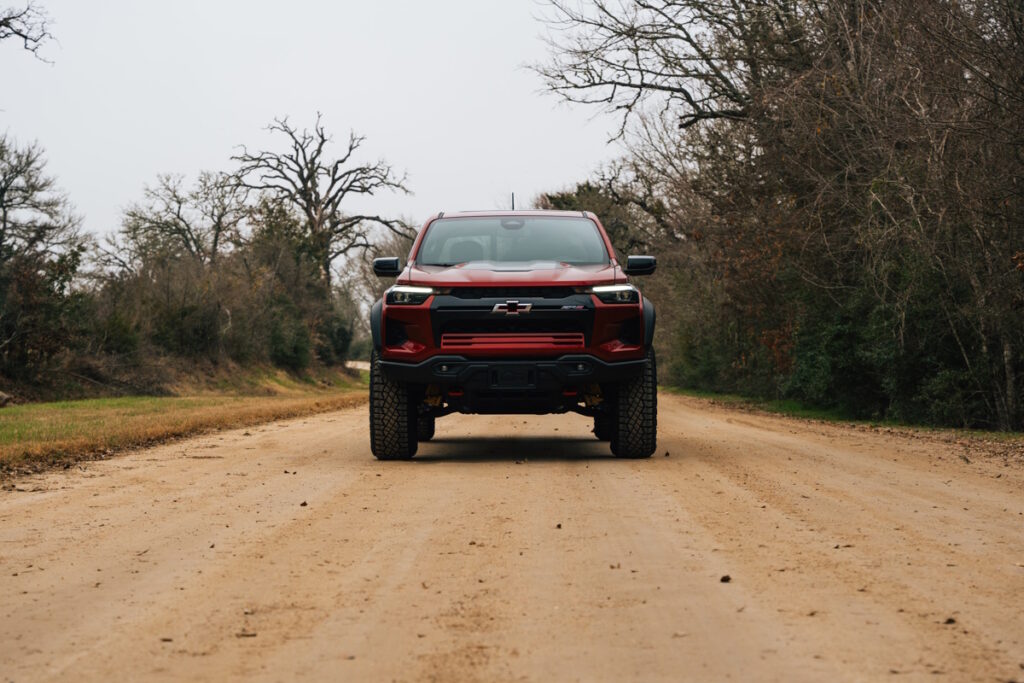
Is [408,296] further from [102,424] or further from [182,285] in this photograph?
[182,285]

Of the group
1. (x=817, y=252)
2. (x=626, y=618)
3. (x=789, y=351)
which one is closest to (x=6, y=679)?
(x=626, y=618)

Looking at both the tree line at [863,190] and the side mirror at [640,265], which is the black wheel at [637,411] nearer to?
the side mirror at [640,265]

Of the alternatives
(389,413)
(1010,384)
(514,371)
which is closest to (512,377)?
(514,371)

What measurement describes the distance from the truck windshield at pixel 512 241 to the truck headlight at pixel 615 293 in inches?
36.5

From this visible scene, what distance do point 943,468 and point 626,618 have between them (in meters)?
7.67

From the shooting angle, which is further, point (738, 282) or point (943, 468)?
point (738, 282)

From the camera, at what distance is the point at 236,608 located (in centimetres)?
549

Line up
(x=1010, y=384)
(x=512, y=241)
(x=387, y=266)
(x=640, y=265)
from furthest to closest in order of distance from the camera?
(x=1010, y=384) → (x=512, y=241) → (x=387, y=266) → (x=640, y=265)

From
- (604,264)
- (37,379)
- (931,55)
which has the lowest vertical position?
(37,379)

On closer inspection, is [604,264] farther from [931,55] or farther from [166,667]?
[166,667]

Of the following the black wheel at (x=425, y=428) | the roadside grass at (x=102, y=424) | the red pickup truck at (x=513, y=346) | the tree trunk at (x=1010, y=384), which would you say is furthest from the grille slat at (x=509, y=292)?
the tree trunk at (x=1010, y=384)

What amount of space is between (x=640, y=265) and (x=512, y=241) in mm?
1418

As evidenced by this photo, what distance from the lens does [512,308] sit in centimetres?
1148

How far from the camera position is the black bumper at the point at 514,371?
11.4 metres
